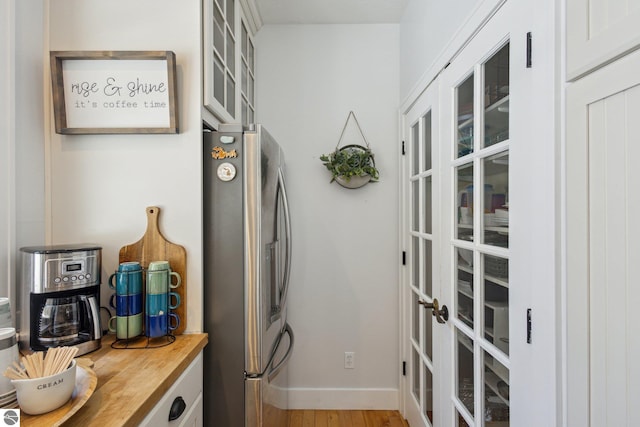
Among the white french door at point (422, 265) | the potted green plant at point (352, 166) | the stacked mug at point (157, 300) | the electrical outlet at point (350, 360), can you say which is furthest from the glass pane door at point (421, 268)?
the stacked mug at point (157, 300)

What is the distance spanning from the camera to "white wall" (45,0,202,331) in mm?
1339

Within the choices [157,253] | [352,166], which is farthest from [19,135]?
[352,166]

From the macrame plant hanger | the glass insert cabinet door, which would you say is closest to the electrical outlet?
the glass insert cabinet door

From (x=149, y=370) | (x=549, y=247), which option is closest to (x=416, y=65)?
(x=549, y=247)

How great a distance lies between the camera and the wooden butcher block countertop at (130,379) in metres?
0.78

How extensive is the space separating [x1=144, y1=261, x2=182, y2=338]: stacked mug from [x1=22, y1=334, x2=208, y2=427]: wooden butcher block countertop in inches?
2.9

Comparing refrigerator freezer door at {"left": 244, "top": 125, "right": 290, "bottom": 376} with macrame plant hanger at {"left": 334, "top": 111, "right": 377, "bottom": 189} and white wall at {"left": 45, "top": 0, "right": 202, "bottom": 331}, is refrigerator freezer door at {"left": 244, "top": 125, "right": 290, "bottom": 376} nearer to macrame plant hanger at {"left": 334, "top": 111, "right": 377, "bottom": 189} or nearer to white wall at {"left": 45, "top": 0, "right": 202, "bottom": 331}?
white wall at {"left": 45, "top": 0, "right": 202, "bottom": 331}

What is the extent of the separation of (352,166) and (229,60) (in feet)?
3.22

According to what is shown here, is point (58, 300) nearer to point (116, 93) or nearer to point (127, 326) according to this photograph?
point (127, 326)

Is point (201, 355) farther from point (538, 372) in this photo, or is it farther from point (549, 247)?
point (549, 247)

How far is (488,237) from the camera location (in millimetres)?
1135

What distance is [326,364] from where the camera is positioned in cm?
230

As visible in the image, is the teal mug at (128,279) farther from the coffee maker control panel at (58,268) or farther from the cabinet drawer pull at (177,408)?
the cabinet drawer pull at (177,408)

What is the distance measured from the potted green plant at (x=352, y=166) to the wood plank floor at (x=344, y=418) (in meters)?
1.58
